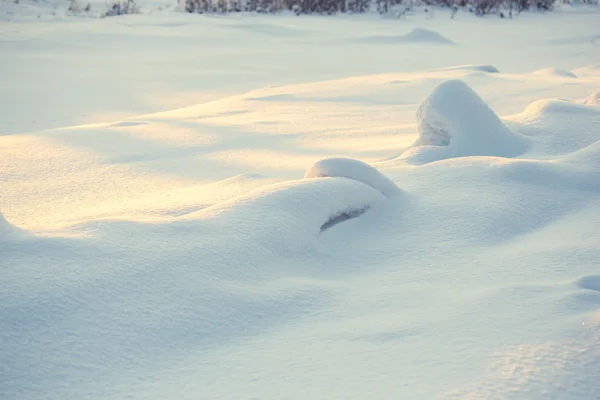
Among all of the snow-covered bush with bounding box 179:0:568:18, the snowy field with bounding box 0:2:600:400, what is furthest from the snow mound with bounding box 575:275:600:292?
the snow-covered bush with bounding box 179:0:568:18

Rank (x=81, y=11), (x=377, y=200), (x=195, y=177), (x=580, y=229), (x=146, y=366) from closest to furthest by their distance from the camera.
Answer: (x=146, y=366) → (x=580, y=229) → (x=377, y=200) → (x=195, y=177) → (x=81, y=11)

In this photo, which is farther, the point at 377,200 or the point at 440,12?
the point at 440,12

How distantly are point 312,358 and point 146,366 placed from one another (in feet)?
0.93

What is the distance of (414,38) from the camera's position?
8031 millimetres

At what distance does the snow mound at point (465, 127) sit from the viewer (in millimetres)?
2623

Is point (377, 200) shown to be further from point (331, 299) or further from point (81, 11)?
point (81, 11)

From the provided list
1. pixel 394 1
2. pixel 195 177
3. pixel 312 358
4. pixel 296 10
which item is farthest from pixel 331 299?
pixel 394 1

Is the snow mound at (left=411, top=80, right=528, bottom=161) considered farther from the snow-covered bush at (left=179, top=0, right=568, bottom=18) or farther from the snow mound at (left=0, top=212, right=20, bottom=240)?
the snow-covered bush at (left=179, top=0, right=568, bottom=18)

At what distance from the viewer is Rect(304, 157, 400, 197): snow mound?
198 centimetres

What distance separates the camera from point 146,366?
1169 mm

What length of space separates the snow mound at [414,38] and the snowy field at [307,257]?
4.25m

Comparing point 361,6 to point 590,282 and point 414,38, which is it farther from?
point 590,282

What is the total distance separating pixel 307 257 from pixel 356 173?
44 cm

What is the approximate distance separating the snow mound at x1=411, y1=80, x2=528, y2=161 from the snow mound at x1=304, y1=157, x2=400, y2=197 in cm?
66
